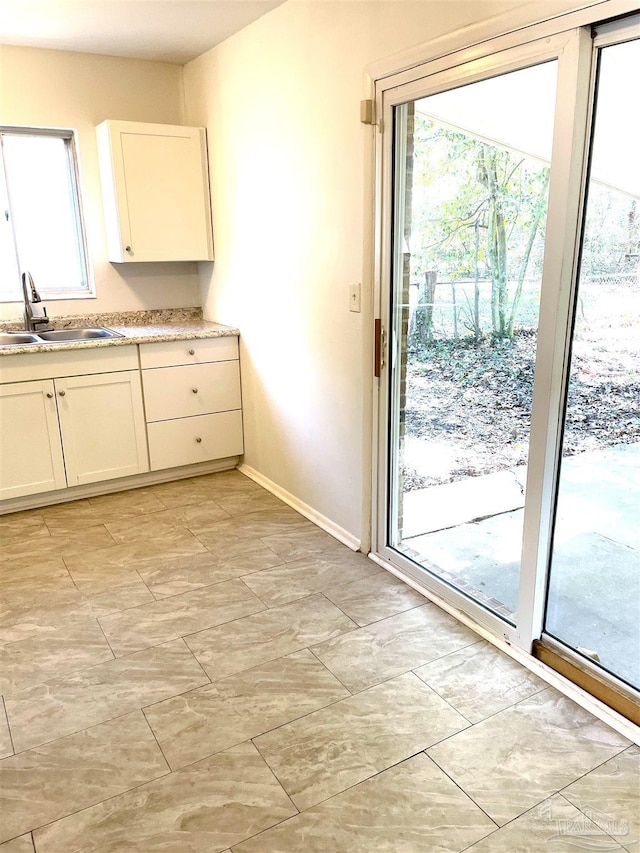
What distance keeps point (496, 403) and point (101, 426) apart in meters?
2.24

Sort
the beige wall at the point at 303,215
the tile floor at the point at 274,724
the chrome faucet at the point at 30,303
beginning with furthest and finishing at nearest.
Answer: the chrome faucet at the point at 30,303 → the beige wall at the point at 303,215 → the tile floor at the point at 274,724

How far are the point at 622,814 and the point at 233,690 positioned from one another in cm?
113

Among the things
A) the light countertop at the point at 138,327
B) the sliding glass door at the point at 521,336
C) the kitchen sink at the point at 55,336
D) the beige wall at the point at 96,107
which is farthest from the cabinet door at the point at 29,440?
the sliding glass door at the point at 521,336

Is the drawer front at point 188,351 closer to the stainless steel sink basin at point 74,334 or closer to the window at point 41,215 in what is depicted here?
the stainless steel sink basin at point 74,334

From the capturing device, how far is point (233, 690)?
201 cm

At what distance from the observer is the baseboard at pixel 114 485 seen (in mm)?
3395

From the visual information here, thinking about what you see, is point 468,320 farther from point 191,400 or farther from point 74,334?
point 74,334

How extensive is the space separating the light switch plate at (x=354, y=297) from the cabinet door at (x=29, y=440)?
168cm

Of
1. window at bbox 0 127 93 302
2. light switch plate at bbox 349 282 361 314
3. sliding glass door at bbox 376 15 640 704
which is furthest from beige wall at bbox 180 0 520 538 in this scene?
window at bbox 0 127 93 302

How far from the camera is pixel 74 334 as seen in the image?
3789mm

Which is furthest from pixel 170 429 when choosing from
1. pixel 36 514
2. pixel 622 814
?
pixel 622 814

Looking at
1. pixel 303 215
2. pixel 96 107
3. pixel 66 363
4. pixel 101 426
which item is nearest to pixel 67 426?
pixel 101 426

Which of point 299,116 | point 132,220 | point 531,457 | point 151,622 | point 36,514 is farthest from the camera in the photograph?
point 132,220

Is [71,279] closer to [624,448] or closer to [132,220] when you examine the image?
[132,220]
